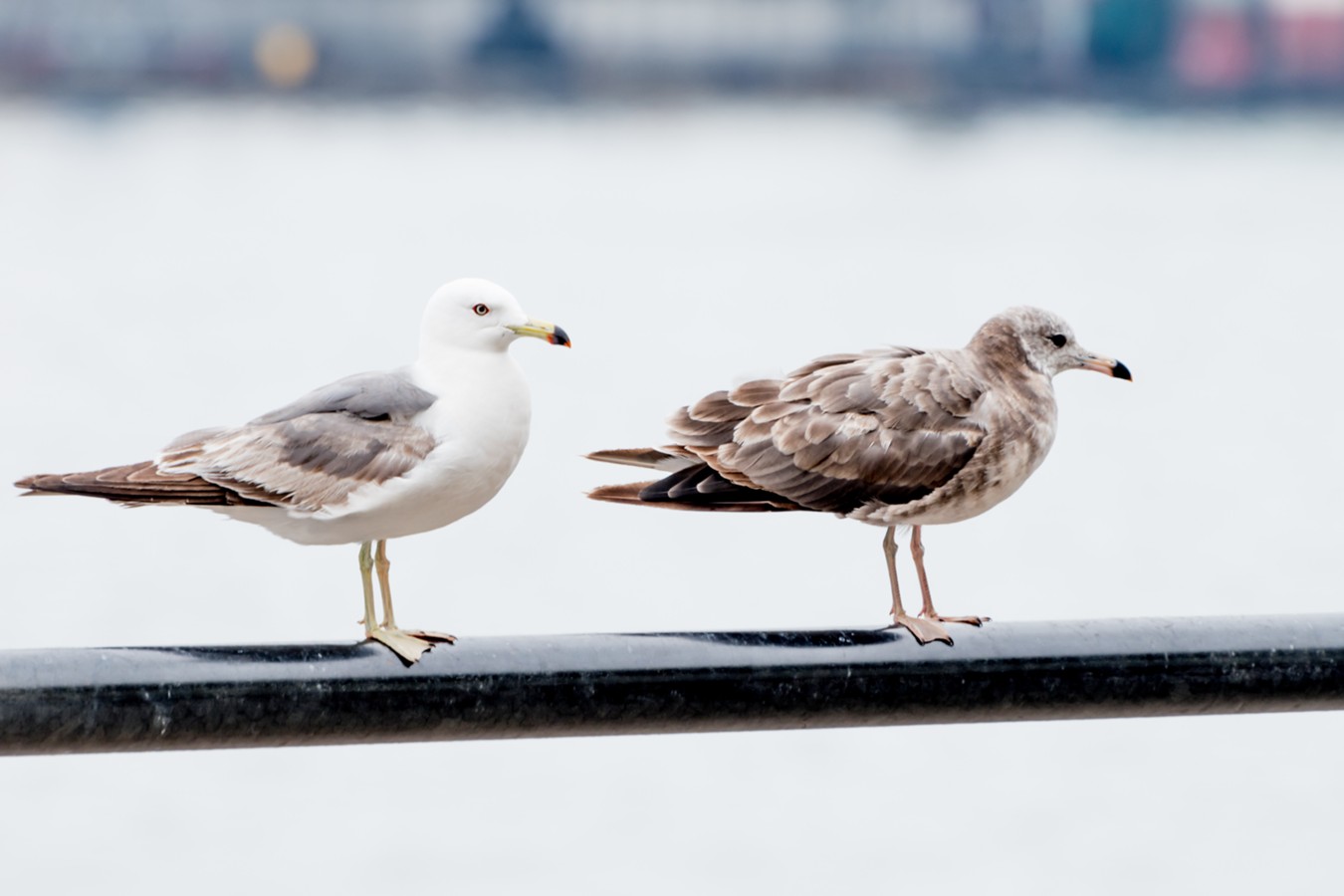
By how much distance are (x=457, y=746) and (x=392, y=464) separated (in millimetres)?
13821

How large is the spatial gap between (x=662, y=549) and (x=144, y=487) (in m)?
20.3

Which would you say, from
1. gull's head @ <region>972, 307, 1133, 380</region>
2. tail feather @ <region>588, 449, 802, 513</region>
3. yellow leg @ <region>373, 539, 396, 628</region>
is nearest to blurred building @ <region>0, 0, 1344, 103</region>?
gull's head @ <region>972, 307, 1133, 380</region>

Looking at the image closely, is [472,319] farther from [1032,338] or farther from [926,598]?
[1032,338]

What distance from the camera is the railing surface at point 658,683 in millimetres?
2740

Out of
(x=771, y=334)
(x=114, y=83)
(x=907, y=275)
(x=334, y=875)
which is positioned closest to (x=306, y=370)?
(x=771, y=334)

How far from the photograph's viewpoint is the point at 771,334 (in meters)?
33.1

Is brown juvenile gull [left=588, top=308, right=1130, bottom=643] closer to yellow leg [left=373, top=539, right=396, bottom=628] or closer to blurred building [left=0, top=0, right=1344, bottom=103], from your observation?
yellow leg [left=373, top=539, right=396, bottom=628]

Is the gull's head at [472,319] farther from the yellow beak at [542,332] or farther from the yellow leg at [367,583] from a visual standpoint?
the yellow leg at [367,583]

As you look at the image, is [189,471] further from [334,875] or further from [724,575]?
[724,575]

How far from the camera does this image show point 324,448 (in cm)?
353

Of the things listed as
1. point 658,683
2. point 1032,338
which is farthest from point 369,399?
point 1032,338

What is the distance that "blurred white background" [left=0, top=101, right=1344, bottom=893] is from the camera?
51.3 ft

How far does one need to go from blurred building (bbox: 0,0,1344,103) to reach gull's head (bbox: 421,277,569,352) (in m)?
61.4

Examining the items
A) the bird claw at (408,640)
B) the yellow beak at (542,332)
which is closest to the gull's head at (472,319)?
the yellow beak at (542,332)
